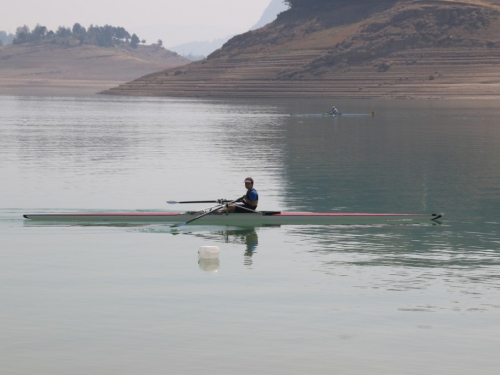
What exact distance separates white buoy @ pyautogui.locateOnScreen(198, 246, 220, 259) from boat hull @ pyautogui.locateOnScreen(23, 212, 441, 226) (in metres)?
6.22

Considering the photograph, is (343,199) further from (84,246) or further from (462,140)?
(462,140)

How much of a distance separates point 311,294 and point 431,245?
8.80 m

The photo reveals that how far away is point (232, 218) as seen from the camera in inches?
1336

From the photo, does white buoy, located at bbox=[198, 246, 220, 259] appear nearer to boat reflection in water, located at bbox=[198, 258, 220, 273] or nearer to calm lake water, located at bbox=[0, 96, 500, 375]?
boat reflection in water, located at bbox=[198, 258, 220, 273]

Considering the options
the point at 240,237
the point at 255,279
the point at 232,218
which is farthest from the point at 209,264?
the point at 232,218

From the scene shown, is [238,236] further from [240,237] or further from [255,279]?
[255,279]

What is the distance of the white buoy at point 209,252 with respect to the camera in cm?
2750

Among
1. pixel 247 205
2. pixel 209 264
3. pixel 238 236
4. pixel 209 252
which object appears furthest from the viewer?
pixel 247 205

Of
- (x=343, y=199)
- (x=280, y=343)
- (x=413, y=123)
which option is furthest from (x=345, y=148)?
(x=280, y=343)

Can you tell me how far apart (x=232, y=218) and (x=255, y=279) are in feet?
28.1

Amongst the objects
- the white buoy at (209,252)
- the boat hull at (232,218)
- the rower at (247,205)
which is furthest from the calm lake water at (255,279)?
the rower at (247,205)

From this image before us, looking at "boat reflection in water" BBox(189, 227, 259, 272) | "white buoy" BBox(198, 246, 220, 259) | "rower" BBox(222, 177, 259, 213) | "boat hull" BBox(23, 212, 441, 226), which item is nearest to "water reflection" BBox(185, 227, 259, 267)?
"boat reflection in water" BBox(189, 227, 259, 272)

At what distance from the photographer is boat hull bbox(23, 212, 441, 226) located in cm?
3397

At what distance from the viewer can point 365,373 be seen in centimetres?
1738
